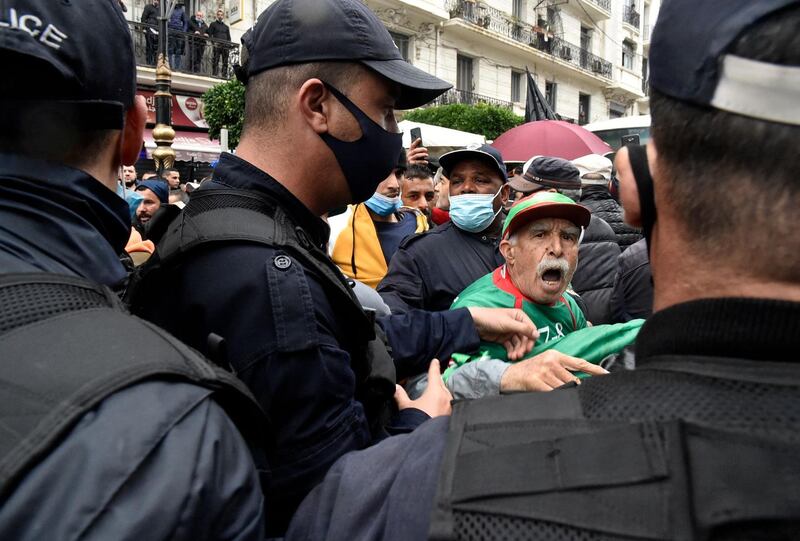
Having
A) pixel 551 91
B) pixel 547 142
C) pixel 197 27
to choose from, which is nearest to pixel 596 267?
pixel 547 142

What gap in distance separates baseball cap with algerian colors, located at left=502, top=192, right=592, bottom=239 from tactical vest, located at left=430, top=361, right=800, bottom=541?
72.6 inches

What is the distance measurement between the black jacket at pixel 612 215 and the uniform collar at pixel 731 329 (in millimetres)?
3612

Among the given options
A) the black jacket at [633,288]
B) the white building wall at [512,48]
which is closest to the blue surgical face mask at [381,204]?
the black jacket at [633,288]

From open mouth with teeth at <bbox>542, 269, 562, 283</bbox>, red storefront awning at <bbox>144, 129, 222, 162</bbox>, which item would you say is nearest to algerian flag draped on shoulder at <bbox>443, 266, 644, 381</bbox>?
open mouth with teeth at <bbox>542, 269, 562, 283</bbox>

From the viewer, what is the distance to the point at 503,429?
886 mm

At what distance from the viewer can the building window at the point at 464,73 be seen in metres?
24.9

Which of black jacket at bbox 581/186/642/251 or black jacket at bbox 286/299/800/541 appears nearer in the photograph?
black jacket at bbox 286/299/800/541

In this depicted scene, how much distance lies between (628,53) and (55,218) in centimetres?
3812

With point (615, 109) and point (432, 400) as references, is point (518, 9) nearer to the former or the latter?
point (615, 109)

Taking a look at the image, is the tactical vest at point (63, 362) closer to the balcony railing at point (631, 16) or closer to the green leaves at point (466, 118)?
the green leaves at point (466, 118)

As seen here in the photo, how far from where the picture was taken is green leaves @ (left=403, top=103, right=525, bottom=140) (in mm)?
17734

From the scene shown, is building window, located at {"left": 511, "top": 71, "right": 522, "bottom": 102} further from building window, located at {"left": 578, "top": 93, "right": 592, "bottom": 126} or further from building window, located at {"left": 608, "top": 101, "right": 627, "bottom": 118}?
building window, located at {"left": 608, "top": 101, "right": 627, "bottom": 118}

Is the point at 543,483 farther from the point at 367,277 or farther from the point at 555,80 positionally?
the point at 555,80

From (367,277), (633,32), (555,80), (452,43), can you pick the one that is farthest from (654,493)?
(633,32)
